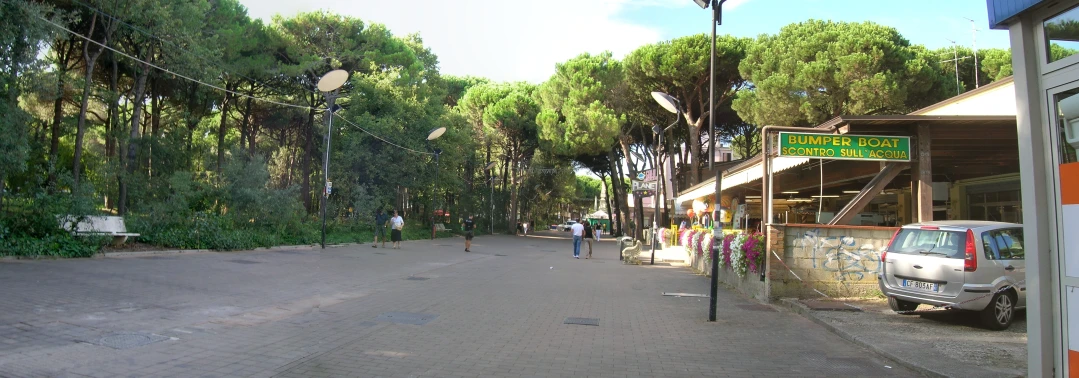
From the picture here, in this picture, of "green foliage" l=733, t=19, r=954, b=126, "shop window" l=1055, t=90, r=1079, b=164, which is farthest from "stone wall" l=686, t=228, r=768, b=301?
"green foliage" l=733, t=19, r=954, b=126

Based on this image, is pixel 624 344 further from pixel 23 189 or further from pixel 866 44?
pixel 866 44

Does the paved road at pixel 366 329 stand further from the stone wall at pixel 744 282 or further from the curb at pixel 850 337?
the stone wall at pixel 744 282

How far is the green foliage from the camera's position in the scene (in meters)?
24.2

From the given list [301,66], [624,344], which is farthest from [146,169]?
[624,344]

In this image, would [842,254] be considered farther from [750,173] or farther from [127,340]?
[127,340]

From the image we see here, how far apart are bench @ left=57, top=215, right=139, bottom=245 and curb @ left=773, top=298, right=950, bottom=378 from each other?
14.1 meters

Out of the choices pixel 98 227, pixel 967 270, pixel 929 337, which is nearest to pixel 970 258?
pixel 967 270

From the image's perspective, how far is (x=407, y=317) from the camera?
28.0 ft

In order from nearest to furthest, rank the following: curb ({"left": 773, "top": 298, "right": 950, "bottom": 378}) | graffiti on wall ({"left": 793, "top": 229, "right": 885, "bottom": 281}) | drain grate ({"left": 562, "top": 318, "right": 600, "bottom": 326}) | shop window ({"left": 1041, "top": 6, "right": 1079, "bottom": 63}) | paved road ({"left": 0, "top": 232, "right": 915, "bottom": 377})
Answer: shop window ({"left": 1041, "top": 6, "right": 1079, "bottom": 63}) → paved road ({"left": 0, "top": 232, "right": 915, "bottom": 377}) → curb ({"left": 773, "top": 298, "right": 950, "bottom": 378}) → drain grate ({"left": 562, "top": 318, "right": 600, "bottom": 326}) → graffiti on wall ({"left": 793, "top": 229, "right": 885, "bottom": 281})

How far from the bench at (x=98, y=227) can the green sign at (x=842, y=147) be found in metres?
14.1

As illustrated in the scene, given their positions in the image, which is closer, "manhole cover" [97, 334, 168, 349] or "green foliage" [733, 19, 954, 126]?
"manhole cover" [97, 334, 168, 349]

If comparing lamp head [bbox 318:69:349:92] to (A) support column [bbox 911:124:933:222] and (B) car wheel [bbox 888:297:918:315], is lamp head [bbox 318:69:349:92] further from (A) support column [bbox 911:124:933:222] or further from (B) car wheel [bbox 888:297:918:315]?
(B) car wheel [bbox 888:297:918:315]

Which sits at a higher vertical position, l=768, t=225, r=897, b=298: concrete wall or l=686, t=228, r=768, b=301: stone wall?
l=768, t=225, r=897, b=298: concrete wall

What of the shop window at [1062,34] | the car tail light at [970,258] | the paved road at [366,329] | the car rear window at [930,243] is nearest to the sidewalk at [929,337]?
the paved road at [366,329]
